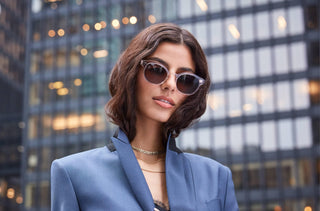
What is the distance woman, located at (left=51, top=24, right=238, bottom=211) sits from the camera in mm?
2406

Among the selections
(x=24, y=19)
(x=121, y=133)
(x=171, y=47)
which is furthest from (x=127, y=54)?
(x=24, y=19)

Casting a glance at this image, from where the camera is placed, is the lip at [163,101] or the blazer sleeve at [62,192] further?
the lip at [163,101]

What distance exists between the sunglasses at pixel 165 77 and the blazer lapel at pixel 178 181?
0.90ft

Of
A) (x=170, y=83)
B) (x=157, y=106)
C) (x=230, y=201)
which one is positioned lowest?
(x=230, y=201)

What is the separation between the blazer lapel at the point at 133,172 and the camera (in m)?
2.35

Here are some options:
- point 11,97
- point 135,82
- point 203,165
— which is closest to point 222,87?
point 11,97

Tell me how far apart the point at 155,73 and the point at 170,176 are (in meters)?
0.50

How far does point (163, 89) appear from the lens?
260cm

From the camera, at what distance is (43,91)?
57.3m

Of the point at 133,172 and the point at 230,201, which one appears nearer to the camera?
the point at 133,172

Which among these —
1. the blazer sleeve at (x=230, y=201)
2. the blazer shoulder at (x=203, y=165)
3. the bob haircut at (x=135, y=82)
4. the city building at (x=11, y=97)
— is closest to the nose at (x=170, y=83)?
the bob haircut at (x=135, y=82)

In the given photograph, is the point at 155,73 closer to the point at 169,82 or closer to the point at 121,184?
the point at 169,82

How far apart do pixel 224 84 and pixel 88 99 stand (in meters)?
14.8

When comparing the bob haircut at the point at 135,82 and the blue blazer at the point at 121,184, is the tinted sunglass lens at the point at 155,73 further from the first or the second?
the blue blazer at the point at 121,184
